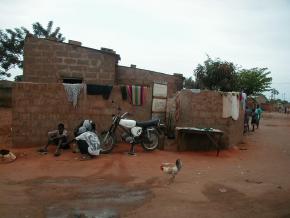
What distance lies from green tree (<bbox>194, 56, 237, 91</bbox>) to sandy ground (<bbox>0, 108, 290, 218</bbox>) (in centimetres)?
800

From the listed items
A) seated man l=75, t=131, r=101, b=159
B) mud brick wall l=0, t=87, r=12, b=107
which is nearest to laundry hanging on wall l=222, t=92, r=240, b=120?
seated man l=75, t=131, r=101, b=159

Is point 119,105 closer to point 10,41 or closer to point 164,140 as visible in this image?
point 164,140

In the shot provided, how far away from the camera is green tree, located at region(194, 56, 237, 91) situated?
1886 centimetres

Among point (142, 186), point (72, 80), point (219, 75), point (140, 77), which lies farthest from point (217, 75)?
point (142, 186)

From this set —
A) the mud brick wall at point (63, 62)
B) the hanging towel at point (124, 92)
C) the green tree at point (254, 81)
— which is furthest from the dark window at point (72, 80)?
the green tree at point (254, 81)

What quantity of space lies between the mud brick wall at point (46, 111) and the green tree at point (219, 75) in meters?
8.64

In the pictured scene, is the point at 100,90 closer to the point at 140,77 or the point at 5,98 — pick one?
the point at 140,77

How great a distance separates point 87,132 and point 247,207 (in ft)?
17.9

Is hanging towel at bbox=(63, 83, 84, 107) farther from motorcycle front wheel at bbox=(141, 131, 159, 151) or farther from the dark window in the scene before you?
the dark window

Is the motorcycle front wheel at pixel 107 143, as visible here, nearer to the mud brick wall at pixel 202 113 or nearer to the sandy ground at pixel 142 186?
the sandy ground at pixel 142 186

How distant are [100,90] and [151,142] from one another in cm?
240

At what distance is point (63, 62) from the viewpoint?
1473cm

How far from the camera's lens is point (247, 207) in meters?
6.00

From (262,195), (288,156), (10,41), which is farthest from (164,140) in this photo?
(10,41)
